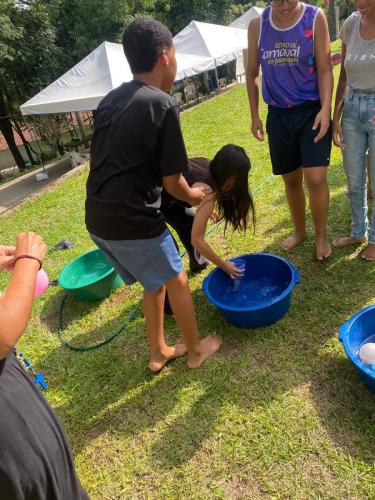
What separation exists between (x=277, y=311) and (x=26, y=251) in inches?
64.2

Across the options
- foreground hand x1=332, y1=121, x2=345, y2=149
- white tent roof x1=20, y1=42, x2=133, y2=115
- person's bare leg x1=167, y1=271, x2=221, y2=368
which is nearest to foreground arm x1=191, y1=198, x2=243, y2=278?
person's bare leg x1=167, y1=271, x2=221, y2=368

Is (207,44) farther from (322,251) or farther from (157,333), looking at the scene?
(157,333)

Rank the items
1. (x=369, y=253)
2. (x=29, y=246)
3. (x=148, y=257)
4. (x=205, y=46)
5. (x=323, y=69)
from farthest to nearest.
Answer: (x=205, y=46) < (x=369, y=253) < (x=323, y=69) < (x=148, y=257) < (x=29, y=246)

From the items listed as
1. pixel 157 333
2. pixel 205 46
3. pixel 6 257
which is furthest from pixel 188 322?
pixel 205 46

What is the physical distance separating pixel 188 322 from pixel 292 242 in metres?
1.32

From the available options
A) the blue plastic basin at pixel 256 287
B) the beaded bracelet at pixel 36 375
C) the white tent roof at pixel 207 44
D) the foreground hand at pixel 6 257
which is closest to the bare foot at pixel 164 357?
the blue plastic basin at pixel 256 287

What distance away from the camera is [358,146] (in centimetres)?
248

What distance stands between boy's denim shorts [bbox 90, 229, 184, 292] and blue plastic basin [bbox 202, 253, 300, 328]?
46 cm

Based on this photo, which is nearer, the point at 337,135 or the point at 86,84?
the point at 337,135

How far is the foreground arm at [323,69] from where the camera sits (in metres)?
2.20

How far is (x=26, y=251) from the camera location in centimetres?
101

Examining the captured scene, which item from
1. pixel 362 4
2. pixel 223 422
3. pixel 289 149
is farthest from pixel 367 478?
pixel 362 4

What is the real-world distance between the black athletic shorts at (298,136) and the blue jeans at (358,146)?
141mm

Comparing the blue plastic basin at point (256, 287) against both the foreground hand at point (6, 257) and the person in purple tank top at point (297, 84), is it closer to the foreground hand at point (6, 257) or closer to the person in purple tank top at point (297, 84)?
the person in purple tank top at point (297, 84)
